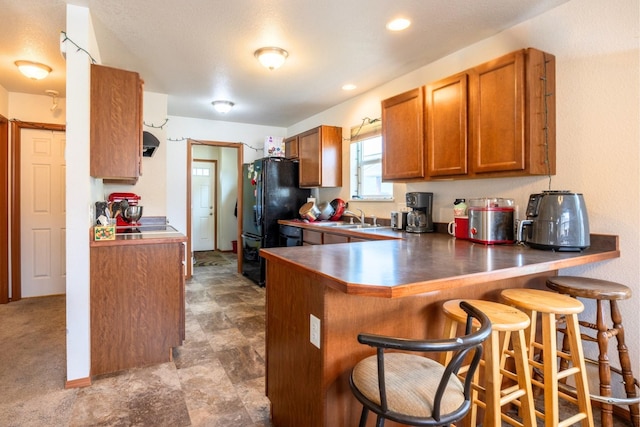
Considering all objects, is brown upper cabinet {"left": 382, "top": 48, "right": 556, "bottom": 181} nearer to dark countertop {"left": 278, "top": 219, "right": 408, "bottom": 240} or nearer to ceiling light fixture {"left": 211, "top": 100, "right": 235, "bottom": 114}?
dark countertop {"left": 278, "top": 219, "right": 408, "bottom": 240}

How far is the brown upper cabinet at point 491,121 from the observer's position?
2096 millimetres

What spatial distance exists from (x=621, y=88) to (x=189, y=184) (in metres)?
4.78

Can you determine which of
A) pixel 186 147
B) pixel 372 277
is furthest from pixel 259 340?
pixel 186 147

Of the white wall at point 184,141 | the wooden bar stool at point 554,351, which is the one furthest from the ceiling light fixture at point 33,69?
the wooden bar stool at point 554,351

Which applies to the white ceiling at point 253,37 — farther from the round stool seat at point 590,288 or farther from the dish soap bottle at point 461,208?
the round stool seat at point 590,288

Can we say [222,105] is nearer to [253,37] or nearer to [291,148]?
[291,148]

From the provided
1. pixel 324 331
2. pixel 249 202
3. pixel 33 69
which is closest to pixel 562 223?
pixel 324 331

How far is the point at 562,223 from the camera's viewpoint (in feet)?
6.18

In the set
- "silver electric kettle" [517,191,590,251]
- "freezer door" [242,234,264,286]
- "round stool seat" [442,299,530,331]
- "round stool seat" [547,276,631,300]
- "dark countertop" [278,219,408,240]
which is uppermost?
"silver electric kettle" [517,191,590,251]

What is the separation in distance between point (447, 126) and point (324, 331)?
6.24 ft

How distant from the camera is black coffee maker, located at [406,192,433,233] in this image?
2.98 m

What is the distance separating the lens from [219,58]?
3.01 meters

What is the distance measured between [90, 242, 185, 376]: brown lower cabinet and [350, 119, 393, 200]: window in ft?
7.33

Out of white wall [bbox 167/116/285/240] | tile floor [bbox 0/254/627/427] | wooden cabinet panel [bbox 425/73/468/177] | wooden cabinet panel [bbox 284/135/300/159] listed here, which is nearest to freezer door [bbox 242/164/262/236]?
white wall [bbox 167/116/285/240]
